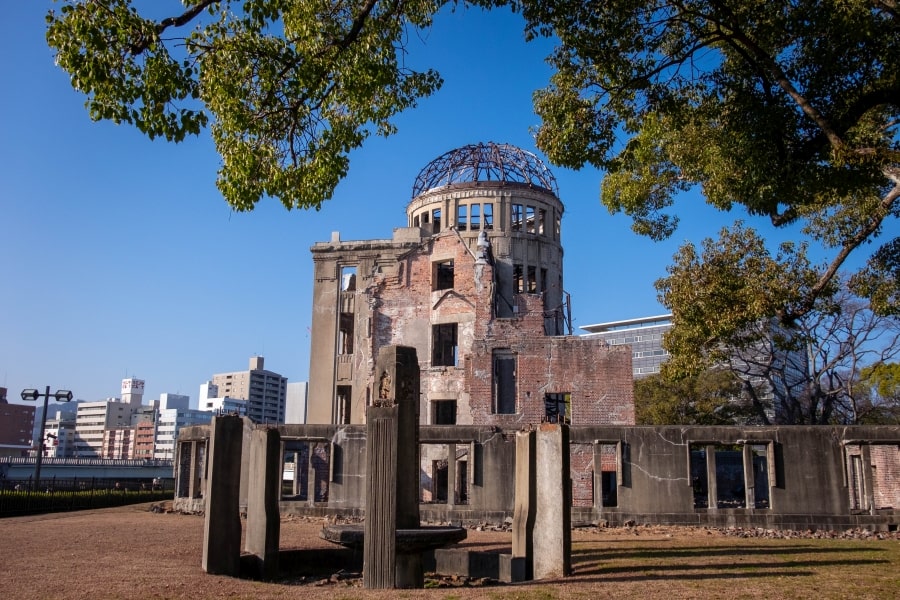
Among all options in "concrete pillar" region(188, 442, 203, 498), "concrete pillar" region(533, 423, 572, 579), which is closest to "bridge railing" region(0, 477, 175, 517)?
"concrete pillar" region(188, 442, 203, 498)

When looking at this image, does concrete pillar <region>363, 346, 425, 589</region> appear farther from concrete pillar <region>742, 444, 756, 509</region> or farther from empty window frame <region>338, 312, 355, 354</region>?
empty window frame <region>338, 312, 355, 354</region>

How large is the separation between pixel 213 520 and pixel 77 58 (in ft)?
18.5

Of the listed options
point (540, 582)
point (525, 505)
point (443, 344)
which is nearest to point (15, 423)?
point (443, 344)

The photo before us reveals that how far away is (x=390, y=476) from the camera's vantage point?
28.5 ft

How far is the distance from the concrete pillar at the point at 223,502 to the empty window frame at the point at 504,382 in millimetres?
17447

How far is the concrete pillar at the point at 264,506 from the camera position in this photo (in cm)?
1062

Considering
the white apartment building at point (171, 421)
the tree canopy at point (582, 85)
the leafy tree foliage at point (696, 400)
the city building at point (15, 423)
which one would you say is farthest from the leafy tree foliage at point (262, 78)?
the white apartment building at point (171, 421)

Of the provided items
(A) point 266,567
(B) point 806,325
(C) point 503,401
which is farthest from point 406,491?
(B) point 806,325

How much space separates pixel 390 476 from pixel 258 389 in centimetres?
13934

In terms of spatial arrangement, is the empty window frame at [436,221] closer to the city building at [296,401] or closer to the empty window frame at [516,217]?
the empty window frame at [516,217]

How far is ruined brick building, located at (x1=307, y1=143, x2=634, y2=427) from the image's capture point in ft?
85.6

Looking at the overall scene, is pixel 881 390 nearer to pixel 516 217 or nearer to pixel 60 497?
pixel 516 217

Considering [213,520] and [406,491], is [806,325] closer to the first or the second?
[406,491]

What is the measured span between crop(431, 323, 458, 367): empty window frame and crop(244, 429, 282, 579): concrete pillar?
66.7 feet
